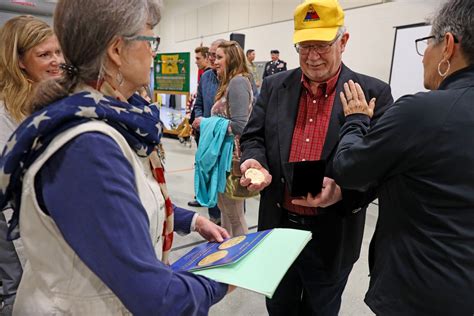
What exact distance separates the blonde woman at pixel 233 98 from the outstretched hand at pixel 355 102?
125 cm

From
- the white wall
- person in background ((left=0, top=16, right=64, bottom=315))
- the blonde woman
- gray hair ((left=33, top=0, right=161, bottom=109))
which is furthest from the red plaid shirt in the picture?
the white wall

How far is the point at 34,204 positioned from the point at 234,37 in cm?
570

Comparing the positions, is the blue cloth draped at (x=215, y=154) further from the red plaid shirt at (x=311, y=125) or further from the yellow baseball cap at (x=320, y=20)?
the yellow baseball cap at (x=320, y=20)

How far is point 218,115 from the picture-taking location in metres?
2.62

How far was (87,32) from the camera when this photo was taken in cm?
67

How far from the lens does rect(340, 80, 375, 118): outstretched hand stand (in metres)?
1.19

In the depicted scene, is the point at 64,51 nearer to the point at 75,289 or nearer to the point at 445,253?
the point at 75,289

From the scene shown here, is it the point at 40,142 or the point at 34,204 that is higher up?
the point at 40,142

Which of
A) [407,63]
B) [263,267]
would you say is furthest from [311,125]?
[407,63]

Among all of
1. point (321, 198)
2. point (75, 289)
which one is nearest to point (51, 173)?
point (75, 289)

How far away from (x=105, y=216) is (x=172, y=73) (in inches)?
233

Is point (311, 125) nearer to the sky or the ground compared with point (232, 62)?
nearer to the ground

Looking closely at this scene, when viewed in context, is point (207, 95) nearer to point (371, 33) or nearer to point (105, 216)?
point (105, 216)

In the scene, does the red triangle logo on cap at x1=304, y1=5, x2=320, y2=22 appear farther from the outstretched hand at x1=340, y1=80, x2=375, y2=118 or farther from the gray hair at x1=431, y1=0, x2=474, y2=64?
the gray hair at x1=431, y1=0, x2=474, y2=64
